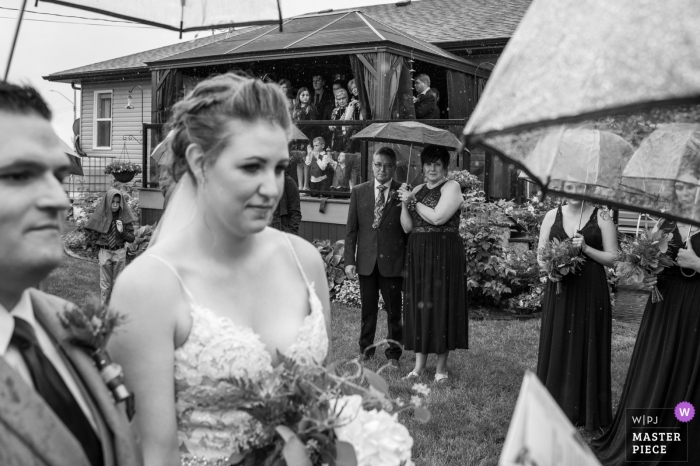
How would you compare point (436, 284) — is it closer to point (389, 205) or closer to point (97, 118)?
point (389, 205)

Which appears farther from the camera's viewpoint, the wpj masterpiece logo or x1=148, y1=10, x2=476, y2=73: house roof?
x1=148, y1=10, x2=476, y2=73: house roof

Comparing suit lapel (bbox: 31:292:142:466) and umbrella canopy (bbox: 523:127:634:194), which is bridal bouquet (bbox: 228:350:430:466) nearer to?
suit lapel (bbox: 31:292:142:466)

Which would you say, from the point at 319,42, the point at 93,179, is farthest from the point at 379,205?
the point at 93,179

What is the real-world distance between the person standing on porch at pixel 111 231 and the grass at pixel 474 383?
253 centimetres

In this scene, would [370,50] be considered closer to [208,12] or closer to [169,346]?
[208,12]

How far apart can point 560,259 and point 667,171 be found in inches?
128

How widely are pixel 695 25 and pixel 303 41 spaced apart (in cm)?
1571

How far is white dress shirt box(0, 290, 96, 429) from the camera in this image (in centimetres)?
147

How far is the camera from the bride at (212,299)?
2064 millimetres

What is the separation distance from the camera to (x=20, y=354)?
58.8 inches

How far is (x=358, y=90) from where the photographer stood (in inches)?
586

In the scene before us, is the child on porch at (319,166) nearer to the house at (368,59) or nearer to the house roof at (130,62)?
the house at (368,59)

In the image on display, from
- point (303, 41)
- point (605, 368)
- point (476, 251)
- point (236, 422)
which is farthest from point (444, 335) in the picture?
point (303, 41)

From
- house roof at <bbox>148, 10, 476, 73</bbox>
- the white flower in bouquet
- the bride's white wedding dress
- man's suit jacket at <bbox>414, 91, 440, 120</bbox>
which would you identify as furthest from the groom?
man's suit jacket at <bbox>414, 91, 440, 120</bbox>
